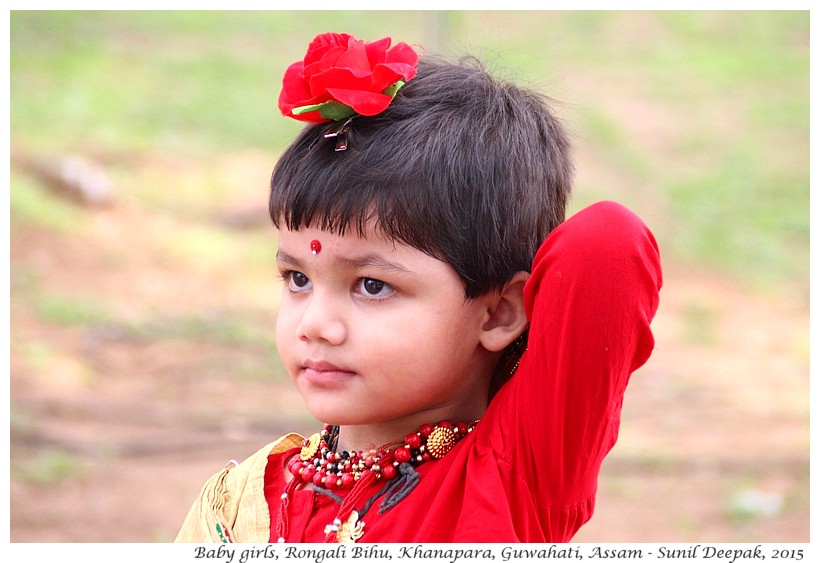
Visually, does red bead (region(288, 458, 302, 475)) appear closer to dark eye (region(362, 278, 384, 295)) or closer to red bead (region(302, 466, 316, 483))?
red bead (region(302, 466, 316, 483))

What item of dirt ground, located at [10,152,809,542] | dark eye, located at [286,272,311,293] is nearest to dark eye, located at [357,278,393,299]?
dark eye, located at [286,272,311,293]

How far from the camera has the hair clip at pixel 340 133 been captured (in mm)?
1718

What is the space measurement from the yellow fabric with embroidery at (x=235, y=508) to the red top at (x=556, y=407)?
0.75ft

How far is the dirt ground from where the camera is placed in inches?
178

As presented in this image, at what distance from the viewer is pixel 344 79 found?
1698mm

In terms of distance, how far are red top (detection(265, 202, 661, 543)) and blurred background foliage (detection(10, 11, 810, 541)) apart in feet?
1.79

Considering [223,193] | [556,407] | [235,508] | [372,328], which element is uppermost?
[223,193]

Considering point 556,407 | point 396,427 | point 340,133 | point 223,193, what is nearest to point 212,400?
point 223,193

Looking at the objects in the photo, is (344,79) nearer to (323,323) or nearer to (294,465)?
(323,323)

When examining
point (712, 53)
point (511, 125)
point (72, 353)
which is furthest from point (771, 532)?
point (712, 53)

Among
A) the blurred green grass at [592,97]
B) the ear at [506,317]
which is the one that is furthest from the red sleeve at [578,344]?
the blurred green grass at [592,97]

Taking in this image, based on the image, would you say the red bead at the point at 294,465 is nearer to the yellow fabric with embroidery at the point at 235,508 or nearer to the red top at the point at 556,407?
the yellow fabric with embroidery at the point at 235,508
